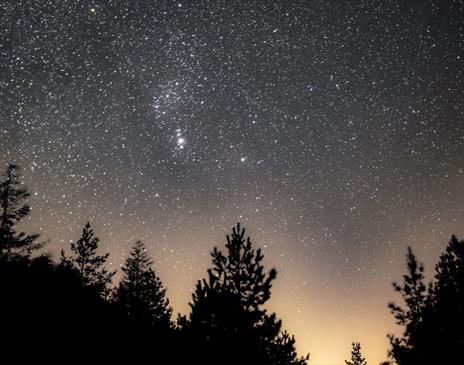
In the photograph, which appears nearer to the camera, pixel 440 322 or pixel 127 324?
pixel 127 324

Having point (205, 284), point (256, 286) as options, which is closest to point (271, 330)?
point (256, 286)

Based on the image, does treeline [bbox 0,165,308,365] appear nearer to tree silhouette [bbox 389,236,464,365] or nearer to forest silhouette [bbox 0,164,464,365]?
forest silhouette [bbox 0,164,464,365]

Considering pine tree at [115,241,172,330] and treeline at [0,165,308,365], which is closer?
treeline at [0,165,308,365]

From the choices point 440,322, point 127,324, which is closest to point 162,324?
point 127,324

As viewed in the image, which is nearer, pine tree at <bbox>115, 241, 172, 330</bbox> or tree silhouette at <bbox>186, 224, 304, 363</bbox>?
tree silhouette at <bbox>186, 224, 304, 363</bbox>

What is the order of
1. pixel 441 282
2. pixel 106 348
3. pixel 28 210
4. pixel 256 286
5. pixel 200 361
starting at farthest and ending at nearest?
pixel 28 210 → pixel 441 282 → pixel 256 286 → pixel 200 361 → pixel 106 348

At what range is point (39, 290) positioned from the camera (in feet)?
29.9

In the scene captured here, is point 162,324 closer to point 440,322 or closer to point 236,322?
point 236,322

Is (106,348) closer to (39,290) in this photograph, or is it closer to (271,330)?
(39,290)

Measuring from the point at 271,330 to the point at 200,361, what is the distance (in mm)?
2831

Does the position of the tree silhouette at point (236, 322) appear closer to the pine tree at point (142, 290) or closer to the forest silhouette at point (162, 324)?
the forest silhouette at point (162, 324)

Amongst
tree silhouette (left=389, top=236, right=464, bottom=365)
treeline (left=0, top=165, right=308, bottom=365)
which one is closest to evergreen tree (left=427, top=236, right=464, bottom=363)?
tree silhouette (left=389, top=236, right=464, bottom=365)

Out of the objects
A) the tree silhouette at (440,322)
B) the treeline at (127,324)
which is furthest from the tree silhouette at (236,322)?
the tree silhouette at (440,322)

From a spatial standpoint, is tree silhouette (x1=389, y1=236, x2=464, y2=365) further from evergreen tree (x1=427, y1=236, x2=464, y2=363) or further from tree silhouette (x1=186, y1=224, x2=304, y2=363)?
tree silhouette (x1=186, y1=224, x2=304, y2=363)
